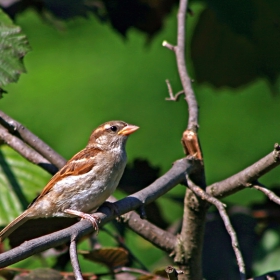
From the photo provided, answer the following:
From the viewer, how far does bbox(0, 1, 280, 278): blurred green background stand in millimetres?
8273

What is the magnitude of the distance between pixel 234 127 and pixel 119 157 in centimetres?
562

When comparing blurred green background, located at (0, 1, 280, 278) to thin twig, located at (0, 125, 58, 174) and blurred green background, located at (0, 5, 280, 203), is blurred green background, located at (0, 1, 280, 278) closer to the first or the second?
blurred green background, located at (0, 5, 280, 203)

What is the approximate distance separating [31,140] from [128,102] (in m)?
5.85

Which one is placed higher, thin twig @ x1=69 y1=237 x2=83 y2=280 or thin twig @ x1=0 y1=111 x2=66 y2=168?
thin twig @ x1=0 y1=111 x2=66 y2=168

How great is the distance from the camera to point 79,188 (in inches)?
131

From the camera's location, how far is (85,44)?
9.77m

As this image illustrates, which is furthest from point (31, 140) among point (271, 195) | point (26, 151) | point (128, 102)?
point (128, 102)

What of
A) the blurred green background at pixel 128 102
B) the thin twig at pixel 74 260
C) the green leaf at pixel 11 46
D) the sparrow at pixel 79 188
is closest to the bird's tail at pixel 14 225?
the sparrow at pixel 79 188

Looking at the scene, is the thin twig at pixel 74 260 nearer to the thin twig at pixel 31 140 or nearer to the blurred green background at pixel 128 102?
the thin twig at pixel 31 140

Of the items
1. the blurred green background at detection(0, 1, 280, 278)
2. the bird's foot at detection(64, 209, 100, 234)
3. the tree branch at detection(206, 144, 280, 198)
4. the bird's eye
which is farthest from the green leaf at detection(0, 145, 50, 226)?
the blurred green background at detection(0, 1, 280, 278)

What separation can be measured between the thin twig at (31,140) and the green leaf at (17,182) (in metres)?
0.23

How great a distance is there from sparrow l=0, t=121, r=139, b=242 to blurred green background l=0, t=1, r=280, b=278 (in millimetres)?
4236

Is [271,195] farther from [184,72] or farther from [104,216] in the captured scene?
[184,72]

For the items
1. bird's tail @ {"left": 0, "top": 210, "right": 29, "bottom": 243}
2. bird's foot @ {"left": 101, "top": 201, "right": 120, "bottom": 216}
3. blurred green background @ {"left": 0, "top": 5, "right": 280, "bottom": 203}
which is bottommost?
bird's foot @ {"left": 101, "top": 201, "right": 120, "bottom": 216}
